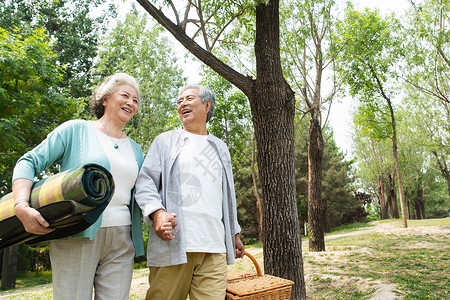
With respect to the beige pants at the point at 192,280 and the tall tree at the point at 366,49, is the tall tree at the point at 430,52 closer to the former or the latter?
the tall tree at the point at 366,49

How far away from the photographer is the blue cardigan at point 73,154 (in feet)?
5.92

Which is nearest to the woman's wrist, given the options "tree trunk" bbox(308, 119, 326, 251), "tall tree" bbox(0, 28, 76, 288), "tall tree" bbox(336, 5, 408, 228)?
"tall tree" bbox(0, 28, 76, 288)

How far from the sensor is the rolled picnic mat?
1.56 m

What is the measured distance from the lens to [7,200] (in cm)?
168

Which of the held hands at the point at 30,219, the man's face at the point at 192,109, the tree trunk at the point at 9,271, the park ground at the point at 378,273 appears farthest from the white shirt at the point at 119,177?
the tree trunk at the point at 9,271

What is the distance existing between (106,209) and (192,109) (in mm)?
936

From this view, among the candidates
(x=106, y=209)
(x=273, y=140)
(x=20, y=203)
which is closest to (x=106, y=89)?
(x=106, y=209)

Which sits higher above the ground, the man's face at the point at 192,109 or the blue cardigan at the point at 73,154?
the man's face at the point at 192,109

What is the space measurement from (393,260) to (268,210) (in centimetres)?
542

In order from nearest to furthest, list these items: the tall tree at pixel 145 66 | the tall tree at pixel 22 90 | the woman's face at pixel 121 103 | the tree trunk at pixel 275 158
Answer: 1. the woman's face at pixel 121 103
2. the tree trunk at pixel 275 158
3. the tall tree at pixel 22 90
4. the tall tree at pixel 145 66

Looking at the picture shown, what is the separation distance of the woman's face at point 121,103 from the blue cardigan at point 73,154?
0.17 m

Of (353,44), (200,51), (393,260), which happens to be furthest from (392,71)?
(200,51)

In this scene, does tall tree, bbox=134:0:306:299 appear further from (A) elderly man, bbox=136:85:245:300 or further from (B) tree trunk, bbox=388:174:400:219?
(B) tree trunk, bbox=388:174:400:219

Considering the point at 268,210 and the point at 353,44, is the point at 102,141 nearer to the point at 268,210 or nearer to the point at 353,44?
the point at 268,210
